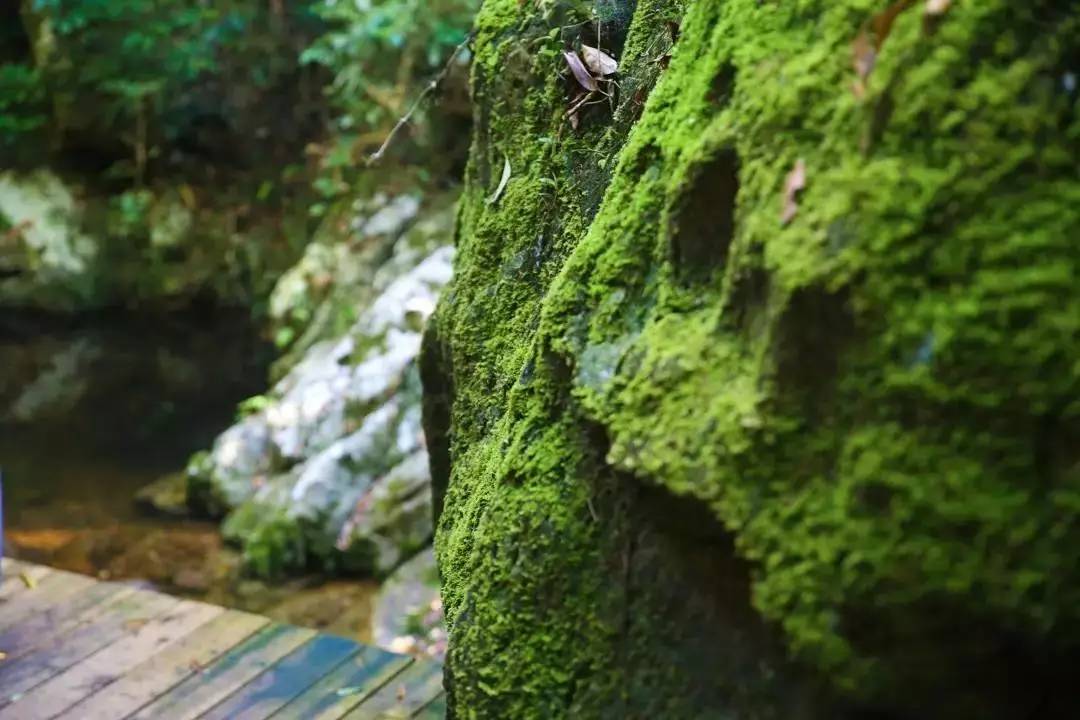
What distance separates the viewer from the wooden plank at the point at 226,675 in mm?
2879

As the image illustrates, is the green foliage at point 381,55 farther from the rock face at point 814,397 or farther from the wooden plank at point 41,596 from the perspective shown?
the rock face at point 814,397

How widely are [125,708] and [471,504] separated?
1734mm

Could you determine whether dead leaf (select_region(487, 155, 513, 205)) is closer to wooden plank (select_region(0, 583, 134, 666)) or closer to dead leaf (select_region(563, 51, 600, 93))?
dead leaf (select_region(563, 51, 600, 93))

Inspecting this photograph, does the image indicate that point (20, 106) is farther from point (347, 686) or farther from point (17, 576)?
point (347, 686)

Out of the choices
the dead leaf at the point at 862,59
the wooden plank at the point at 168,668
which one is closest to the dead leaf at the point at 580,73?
the dead leaf at the point at 862,59

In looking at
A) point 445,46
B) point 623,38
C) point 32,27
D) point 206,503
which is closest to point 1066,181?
point 623,38

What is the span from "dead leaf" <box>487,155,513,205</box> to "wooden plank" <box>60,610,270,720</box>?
1889 mm

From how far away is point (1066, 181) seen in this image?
0.97m

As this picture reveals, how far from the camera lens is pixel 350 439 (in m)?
5.78

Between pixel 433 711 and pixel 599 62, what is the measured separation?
1.97 metres

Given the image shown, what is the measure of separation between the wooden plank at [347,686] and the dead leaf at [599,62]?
6.63 feet

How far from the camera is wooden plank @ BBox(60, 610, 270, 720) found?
289cm

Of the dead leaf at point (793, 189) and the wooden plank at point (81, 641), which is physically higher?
the dead leaf at point (793, 189)

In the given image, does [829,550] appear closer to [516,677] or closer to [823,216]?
[823,216]
